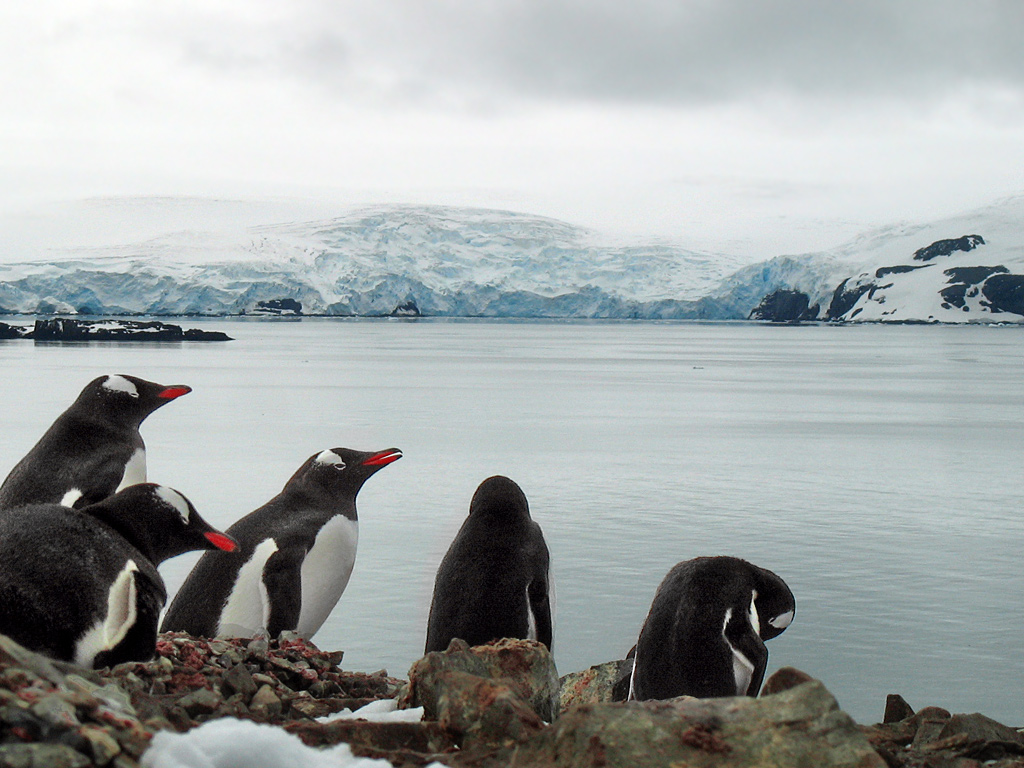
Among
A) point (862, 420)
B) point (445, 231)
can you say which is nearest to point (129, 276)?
point (445, 231)

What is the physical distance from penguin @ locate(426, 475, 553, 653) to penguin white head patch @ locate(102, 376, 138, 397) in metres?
1.57

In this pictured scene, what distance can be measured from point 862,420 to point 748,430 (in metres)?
2.04

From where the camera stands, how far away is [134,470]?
441cm

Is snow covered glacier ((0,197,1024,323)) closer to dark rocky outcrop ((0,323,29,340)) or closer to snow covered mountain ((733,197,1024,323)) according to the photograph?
snow covered mountain ((733,197,1024,323))

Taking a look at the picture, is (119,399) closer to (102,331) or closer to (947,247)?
(102,331)

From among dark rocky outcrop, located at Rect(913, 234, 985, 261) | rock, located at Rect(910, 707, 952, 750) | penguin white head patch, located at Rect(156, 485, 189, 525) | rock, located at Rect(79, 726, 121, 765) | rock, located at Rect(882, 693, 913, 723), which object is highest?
dark rocky outcrop, located at Rect(913, 234, 985, 261)

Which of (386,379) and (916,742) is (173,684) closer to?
(916,742)

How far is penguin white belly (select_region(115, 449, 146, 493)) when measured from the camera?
4.35m

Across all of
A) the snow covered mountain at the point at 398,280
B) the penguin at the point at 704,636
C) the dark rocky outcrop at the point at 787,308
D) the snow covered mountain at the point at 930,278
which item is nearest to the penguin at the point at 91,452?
the penguin at the point at 704,636

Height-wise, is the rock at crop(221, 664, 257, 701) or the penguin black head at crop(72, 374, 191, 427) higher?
the penguin black head at crop(72, 374, 191, 427)

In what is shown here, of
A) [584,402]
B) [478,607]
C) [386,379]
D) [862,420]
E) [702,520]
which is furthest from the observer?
[386,379]

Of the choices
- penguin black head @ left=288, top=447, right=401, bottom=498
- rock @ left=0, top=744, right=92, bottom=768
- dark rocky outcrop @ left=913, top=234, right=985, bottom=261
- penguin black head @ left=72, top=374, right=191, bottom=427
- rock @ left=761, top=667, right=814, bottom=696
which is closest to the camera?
rock @ left=0, top=744, right=92, bottom=768

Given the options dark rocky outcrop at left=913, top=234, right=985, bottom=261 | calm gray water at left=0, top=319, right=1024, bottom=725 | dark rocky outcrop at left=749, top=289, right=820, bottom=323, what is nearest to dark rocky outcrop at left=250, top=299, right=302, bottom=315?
dark rocky outcrop at left=749, top=289, right=820, bottom=323

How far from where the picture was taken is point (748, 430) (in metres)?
13.6
